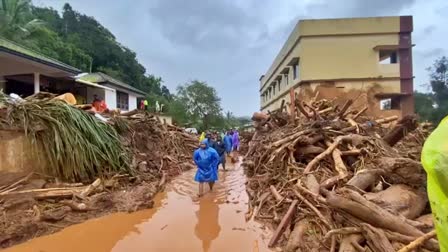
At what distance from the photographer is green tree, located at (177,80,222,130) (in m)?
38.1

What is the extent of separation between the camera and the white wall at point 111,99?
853 inches

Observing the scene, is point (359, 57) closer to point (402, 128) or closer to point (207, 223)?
point (402, 128)

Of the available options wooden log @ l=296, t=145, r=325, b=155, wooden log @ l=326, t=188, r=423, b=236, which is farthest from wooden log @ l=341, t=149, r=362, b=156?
wooden log @ l=326, t=188, r=423, b=236

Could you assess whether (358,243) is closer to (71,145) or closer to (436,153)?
(436,153)

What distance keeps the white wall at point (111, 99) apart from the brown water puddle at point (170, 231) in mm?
14645

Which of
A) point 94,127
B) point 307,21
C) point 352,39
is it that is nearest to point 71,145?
point 94,127

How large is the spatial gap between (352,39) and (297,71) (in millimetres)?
4445

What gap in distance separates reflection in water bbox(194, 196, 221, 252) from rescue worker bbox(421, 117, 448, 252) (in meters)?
4.62

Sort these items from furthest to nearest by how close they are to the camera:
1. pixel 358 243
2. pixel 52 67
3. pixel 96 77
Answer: pixel 96 77, pixel 52 67, pixel 358 243

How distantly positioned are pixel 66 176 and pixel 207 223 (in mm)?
3745

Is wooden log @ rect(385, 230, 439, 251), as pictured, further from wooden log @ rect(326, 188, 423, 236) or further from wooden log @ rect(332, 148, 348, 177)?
wooden log @ rect(332, 148, 348, 177)

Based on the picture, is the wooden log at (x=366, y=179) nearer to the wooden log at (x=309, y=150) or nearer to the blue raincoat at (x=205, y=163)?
the wooden log at (x=309, y=150)

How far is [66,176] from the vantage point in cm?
816

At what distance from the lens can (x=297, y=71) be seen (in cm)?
2636
